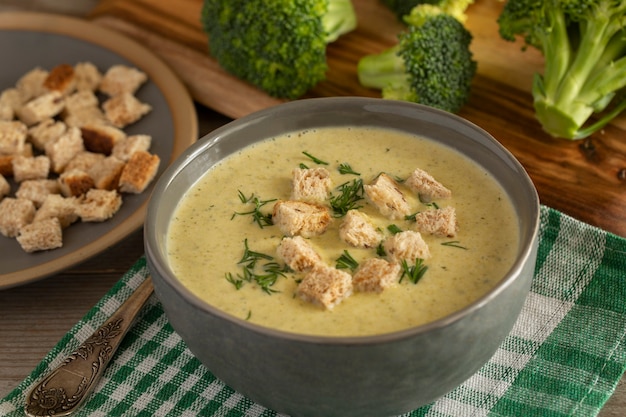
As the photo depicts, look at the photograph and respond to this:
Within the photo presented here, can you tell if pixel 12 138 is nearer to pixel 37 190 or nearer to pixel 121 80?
pixel 37 190

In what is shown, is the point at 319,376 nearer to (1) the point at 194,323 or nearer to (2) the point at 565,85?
(1) the point at 194,323

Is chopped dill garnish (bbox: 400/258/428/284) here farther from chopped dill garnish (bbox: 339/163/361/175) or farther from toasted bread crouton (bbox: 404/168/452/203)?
chopped dill garnish (bbox: 339/163/361/175)

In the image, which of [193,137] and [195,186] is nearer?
[195,186]

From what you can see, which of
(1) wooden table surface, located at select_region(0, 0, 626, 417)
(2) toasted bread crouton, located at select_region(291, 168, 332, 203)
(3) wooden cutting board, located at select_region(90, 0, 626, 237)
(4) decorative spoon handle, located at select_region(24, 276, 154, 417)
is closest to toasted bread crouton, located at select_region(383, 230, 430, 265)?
(2) toasted bread crouton, located at select_region(291, 168, 332, 203)

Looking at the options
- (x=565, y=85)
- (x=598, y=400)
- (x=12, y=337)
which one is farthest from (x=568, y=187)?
(x=12, y=337)

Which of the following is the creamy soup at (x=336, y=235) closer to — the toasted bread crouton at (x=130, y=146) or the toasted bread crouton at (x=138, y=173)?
the toasted bread crouton at (x=138, y=173)

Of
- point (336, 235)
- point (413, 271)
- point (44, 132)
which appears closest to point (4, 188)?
point (44, 132)
